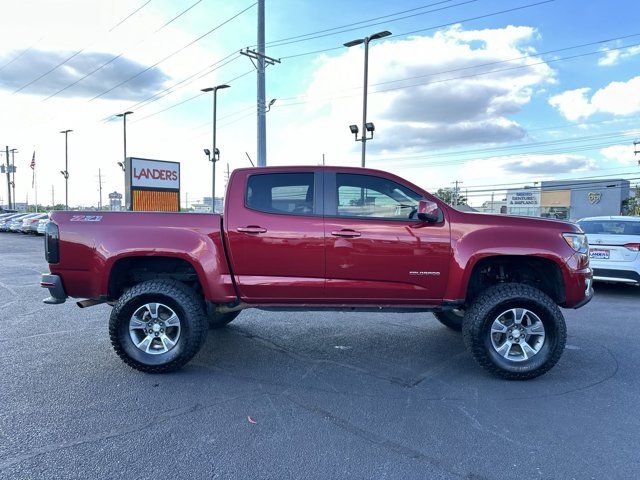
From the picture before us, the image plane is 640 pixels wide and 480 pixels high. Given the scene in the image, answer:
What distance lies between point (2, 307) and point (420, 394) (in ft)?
22.8

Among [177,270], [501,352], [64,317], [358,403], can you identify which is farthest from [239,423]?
[64,317]

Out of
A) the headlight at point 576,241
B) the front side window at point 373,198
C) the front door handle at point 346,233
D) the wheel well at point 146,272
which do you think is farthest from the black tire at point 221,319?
the headlight at point 576,241

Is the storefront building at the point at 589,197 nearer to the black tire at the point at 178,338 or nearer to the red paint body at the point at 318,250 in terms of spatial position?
the red paint body at the point at 318,250

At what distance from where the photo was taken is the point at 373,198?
4746 mm

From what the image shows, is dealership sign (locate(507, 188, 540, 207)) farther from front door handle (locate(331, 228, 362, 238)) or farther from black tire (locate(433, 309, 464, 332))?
front door handle (locate(331, 228, 362, 238))

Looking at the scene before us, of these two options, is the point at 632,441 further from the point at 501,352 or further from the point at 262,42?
the point at 262,42

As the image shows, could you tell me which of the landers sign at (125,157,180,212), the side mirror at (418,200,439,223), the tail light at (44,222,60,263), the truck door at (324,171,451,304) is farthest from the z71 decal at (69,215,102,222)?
the landers sign at (125,157,180,212)

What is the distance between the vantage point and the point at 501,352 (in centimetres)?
450

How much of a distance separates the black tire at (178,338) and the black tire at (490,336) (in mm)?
2699

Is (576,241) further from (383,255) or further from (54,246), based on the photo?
(54,246)

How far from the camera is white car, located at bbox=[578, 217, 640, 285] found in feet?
27.0

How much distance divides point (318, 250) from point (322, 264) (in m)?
0.15

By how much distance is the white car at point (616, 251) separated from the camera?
8.23m

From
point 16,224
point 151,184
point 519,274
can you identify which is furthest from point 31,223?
point 519,274
